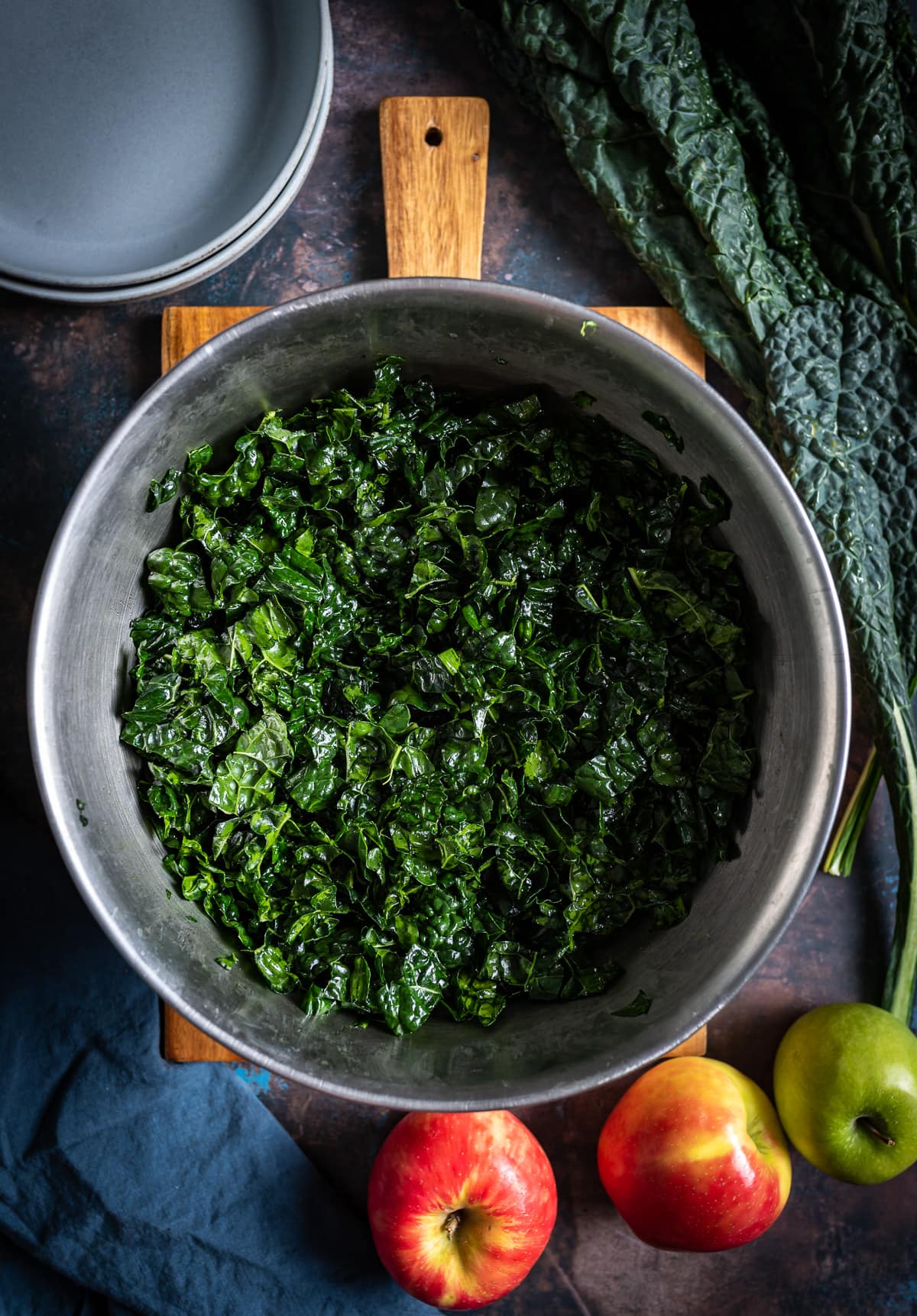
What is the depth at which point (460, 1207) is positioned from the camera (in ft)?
6.23

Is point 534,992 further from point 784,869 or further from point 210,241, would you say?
point 210,241

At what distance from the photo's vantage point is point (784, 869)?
1.53 m

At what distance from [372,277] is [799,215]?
2.94 feet

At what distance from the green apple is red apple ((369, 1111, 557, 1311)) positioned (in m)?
0.54

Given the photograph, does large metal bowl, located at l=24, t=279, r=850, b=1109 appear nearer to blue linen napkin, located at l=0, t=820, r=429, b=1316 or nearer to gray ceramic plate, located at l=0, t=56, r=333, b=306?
gray ceramic plate, located at l=0, t=56, r=333, b=306

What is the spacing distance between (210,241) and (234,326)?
20.0 inches

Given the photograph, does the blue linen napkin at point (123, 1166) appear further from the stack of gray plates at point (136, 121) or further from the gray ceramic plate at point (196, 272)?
the stack of gray plates at point (136, 121)

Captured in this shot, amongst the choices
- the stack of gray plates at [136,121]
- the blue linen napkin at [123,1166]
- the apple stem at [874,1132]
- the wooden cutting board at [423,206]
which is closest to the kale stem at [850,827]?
the apple stem at [874,1132]

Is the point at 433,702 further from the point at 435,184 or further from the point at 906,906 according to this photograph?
the point at 906,906

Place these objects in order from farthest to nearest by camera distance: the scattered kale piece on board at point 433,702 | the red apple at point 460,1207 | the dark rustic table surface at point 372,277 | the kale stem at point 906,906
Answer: the dark rustic table surface at point 372,277, the kale stem at point 906,906, the red apple at point 460,1207, the scattered kale piece on board at point 433,702

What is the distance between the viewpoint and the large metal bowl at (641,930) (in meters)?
1.50

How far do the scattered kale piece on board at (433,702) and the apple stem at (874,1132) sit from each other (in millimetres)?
696

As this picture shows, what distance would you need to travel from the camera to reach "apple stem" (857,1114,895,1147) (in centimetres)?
195

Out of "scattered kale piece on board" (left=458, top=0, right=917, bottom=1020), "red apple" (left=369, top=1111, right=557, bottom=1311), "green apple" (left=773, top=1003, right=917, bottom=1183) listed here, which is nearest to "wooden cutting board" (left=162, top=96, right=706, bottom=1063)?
"scattered kale piece on board" (left=458, top=0, right=917, bottom=1020)
